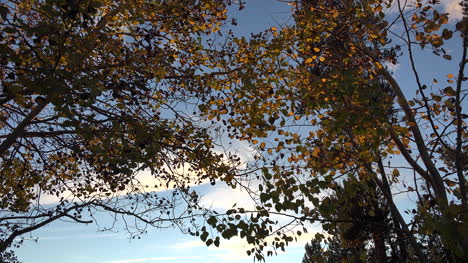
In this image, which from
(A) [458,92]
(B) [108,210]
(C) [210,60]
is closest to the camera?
(A) [458,92]

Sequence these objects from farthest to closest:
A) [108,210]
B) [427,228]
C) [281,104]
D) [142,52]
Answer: [108,210], [142,52], [281,104], [427,228]

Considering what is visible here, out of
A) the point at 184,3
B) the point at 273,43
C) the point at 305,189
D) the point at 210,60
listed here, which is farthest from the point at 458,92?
the point at 184,3

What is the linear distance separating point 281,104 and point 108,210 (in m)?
4.77

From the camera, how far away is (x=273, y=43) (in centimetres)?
611

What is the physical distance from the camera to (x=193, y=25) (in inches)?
301

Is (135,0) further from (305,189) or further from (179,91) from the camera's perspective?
(305,189)

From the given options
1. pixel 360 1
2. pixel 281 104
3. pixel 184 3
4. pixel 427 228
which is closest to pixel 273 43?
pixel 281 104

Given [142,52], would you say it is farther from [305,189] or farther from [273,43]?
[305,189]

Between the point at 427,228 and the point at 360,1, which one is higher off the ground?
the point at 360,1

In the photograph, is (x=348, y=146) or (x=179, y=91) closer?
(x=348, y=146)

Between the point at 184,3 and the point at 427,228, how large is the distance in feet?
19.2

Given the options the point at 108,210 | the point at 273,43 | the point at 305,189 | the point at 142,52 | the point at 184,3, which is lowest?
the point at 305,189

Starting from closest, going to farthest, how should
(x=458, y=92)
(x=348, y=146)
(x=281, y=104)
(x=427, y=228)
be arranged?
(x=427, y=228), (x=458, y=92), (x=348, y=146), (x=281, y=104)

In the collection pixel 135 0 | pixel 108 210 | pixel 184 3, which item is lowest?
pixel 108 210
